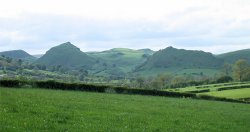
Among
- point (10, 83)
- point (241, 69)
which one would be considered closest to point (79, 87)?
point (10, 83)

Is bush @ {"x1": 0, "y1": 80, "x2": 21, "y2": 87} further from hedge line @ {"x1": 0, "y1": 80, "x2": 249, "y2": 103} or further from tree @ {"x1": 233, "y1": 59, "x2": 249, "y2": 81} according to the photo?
tree @ {"x1": 233, "y1": 59, "x2": 249, "y2": 81}

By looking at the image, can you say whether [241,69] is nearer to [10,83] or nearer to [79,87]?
[79,87]

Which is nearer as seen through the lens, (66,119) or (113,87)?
(66,119)

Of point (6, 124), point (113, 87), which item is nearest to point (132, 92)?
point (113, 87)

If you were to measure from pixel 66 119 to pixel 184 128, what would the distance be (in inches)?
302

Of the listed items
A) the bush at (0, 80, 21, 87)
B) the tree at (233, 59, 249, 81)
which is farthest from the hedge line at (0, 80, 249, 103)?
the tree at (233, 59, 249, 81)

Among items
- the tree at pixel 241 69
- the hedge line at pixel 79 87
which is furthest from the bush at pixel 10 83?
the tree at pixel 241 69

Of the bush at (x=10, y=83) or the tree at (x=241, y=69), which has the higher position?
the tree at (x=241, y=69)

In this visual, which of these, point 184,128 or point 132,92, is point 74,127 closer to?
point 184,128

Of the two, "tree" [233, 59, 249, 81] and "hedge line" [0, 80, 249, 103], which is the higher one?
"tree" [233, 59, 249, 81]

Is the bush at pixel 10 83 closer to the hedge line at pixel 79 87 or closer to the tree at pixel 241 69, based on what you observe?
the hedge line at pixel 79 87

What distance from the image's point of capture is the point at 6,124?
17.9m

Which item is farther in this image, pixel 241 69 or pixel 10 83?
pixel 241 69

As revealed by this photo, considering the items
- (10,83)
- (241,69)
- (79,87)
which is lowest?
(79,87)
